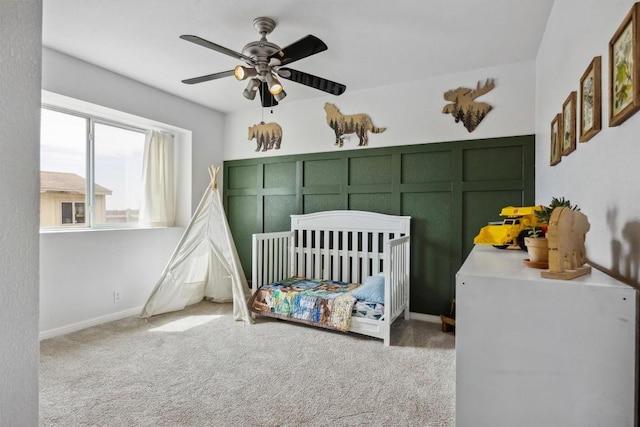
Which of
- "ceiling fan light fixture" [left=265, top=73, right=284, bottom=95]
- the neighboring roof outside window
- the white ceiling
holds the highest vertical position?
the white ceiling

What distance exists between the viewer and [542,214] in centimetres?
128


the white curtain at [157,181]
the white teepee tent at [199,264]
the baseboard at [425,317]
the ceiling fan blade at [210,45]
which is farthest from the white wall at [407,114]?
the baseboard at [425,317]

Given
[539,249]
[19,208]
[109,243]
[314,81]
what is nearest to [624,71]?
[539,249]

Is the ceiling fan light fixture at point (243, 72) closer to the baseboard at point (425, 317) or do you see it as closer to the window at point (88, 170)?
the window at point (88, 170)

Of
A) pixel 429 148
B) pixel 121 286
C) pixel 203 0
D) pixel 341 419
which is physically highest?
pixel 203 0

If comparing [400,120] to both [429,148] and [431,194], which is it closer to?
[429,148]

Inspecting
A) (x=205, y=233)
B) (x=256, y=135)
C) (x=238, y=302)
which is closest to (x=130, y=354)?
(x=238, y=302)

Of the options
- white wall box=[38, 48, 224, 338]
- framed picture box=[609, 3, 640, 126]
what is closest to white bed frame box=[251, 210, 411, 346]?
white wall box=[38, 48, 224, 338]

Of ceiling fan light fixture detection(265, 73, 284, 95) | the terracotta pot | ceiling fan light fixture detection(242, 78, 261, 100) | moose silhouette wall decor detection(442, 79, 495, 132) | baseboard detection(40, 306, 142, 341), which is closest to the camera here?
the terracotta pot

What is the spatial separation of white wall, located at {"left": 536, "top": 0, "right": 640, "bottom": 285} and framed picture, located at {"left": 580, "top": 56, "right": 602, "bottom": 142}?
2 cm

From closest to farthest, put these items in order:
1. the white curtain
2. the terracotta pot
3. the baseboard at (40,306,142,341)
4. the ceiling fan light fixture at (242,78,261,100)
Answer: the terracotta pot → the ceiling fan light fixture at (242,78,261,100) → the baseboard at (40,306,142,341) → the white curtain

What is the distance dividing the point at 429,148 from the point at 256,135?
229 cm

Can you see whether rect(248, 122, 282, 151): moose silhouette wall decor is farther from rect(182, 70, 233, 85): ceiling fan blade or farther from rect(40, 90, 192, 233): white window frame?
rect(182, 70, 233, 85): ceiling fan blade

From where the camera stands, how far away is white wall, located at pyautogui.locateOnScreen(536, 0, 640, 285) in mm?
1027
